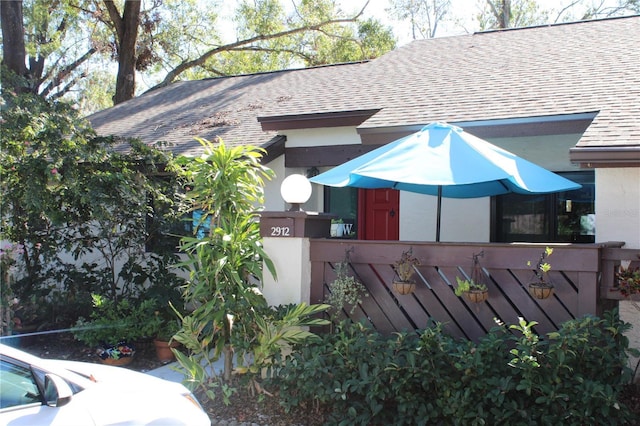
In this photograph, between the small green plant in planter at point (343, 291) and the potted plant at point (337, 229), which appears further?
the potted plant at point (337, 229)

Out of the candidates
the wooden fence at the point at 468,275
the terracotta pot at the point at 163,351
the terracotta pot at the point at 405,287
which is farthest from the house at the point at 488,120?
the terracotta pot at the point at 163,351

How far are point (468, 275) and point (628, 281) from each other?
134 cm

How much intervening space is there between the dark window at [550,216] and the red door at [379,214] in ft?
5.67

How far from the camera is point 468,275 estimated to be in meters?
5.50

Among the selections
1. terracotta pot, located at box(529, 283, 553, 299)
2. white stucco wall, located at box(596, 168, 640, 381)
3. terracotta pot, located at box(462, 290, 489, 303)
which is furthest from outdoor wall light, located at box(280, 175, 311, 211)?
white stucco wall, located at box(596, 168, 640, 381)

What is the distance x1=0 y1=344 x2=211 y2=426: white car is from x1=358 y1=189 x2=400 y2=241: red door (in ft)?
20.7

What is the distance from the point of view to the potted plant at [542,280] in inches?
197

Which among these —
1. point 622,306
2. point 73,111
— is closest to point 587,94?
point 622,306

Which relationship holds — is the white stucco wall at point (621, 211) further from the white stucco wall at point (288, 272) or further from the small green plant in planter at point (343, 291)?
the white stucco wall at point (288, 272)

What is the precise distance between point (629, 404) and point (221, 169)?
14.0 feet

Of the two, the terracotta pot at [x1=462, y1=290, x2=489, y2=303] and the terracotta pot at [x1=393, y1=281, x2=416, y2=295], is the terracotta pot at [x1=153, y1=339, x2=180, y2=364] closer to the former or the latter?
the terracotta pot at [x1=393, y1=281, x2=416, y2=295]

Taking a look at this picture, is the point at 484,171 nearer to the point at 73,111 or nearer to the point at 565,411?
the point at 565,411

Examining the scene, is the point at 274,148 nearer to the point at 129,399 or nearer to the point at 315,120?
the point at 315,120

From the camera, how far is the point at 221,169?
587cm
